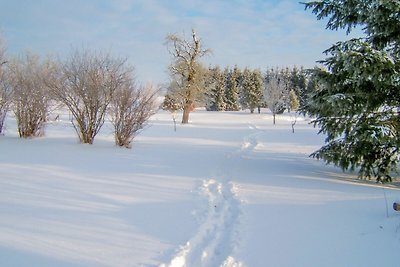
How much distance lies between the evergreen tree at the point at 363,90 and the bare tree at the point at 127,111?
312 inches

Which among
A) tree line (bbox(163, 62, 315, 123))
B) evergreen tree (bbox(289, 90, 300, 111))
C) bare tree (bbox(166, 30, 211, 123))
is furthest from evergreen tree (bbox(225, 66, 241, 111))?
bare tree (bbox(166, 30, 211, 123))

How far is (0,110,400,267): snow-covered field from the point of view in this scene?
13.3ft

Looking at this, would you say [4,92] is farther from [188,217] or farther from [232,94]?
[232,94]

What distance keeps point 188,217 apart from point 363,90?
5584 mm

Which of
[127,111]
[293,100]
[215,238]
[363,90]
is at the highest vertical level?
[293,100]

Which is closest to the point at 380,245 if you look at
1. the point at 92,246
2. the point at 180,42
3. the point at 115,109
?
the point at 92,246

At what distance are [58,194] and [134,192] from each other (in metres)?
1.49

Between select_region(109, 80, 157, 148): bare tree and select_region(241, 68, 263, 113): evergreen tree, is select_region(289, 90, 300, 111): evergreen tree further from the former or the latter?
select_region(109, 80, 157, 148): bare tree

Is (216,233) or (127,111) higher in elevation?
(127,111)

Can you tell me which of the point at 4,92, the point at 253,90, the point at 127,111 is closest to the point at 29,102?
the point at 4,92

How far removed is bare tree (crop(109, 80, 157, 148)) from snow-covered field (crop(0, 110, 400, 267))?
15.3 ft

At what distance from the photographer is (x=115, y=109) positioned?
47.2ft

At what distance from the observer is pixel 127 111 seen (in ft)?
47.5

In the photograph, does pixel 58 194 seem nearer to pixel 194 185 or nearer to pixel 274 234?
pixel 194 185
